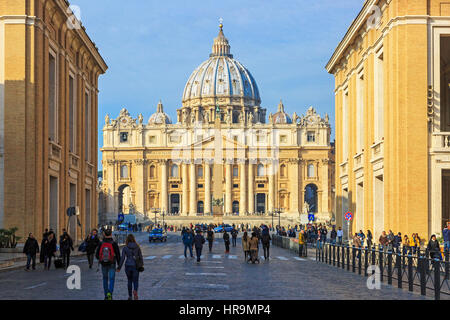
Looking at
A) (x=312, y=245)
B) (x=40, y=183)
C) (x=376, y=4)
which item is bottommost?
(x=312, y=245)

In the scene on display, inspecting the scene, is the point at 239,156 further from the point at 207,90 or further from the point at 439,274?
the point at 439,274

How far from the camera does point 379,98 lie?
3556 cm

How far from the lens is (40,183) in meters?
32.4

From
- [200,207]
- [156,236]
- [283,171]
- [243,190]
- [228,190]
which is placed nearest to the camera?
[156,236]

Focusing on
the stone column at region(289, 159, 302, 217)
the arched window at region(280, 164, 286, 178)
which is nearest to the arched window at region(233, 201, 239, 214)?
the arched window at region(280, 164, 286, 178)

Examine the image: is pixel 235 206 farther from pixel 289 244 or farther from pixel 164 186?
pixel 289 244

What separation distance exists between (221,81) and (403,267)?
15893 cm

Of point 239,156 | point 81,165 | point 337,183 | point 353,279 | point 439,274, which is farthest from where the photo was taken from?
point 239,156

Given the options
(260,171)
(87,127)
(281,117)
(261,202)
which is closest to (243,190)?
(260,171)

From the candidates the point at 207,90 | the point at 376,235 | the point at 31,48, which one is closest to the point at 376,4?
the point at 376,235

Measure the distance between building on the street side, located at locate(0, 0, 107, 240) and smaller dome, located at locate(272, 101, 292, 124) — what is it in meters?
132

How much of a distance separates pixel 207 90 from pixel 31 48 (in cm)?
14554

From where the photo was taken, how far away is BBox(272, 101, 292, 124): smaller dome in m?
171

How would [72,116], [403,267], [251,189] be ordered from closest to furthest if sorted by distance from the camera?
[403,267], [72,116], [251,189]
